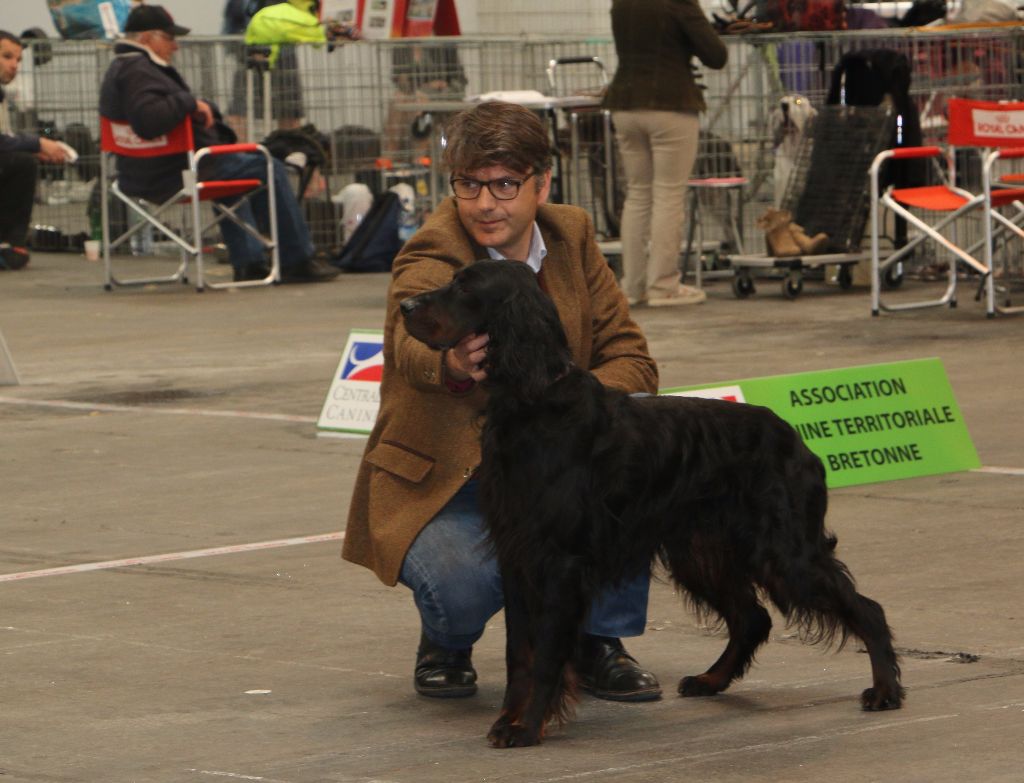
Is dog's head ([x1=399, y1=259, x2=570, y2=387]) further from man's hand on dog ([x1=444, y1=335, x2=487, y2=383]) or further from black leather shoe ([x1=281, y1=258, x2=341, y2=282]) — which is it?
black leather shoe ([x1=281, y1=258, x2=341, y2=282])

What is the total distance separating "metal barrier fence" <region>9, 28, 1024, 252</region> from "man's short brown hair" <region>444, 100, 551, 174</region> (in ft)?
33.7

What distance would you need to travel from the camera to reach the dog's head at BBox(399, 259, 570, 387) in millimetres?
4199

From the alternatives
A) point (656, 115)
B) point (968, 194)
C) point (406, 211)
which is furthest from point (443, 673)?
point (406, 211)

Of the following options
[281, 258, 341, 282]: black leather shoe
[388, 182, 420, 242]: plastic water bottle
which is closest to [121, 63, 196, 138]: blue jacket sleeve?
[281, 258, 341, 282]: black leather shoe

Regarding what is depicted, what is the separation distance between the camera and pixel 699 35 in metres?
13.1

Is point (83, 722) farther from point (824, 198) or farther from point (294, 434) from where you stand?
point (824, 198)

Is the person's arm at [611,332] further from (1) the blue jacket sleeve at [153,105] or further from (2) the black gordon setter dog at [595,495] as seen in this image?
(1) the blue jacket sleeve at [153,105]

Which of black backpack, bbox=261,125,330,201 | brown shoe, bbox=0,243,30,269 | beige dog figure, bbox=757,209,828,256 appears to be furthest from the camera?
brown shoe, bbox=0,243,30,269

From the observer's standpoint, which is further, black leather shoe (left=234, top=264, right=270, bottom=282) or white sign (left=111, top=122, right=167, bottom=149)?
black leather shoe (left=234, top=264, right=270, bottom=282)

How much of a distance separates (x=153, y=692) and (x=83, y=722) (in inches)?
11.9

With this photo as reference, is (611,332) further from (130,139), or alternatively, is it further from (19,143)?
(19,143)

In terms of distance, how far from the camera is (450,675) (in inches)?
192

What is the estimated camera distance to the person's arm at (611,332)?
194 inches

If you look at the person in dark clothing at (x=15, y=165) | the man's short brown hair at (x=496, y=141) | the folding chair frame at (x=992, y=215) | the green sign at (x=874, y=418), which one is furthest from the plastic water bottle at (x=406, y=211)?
the man's short brown hair at (x=496, y=141)
